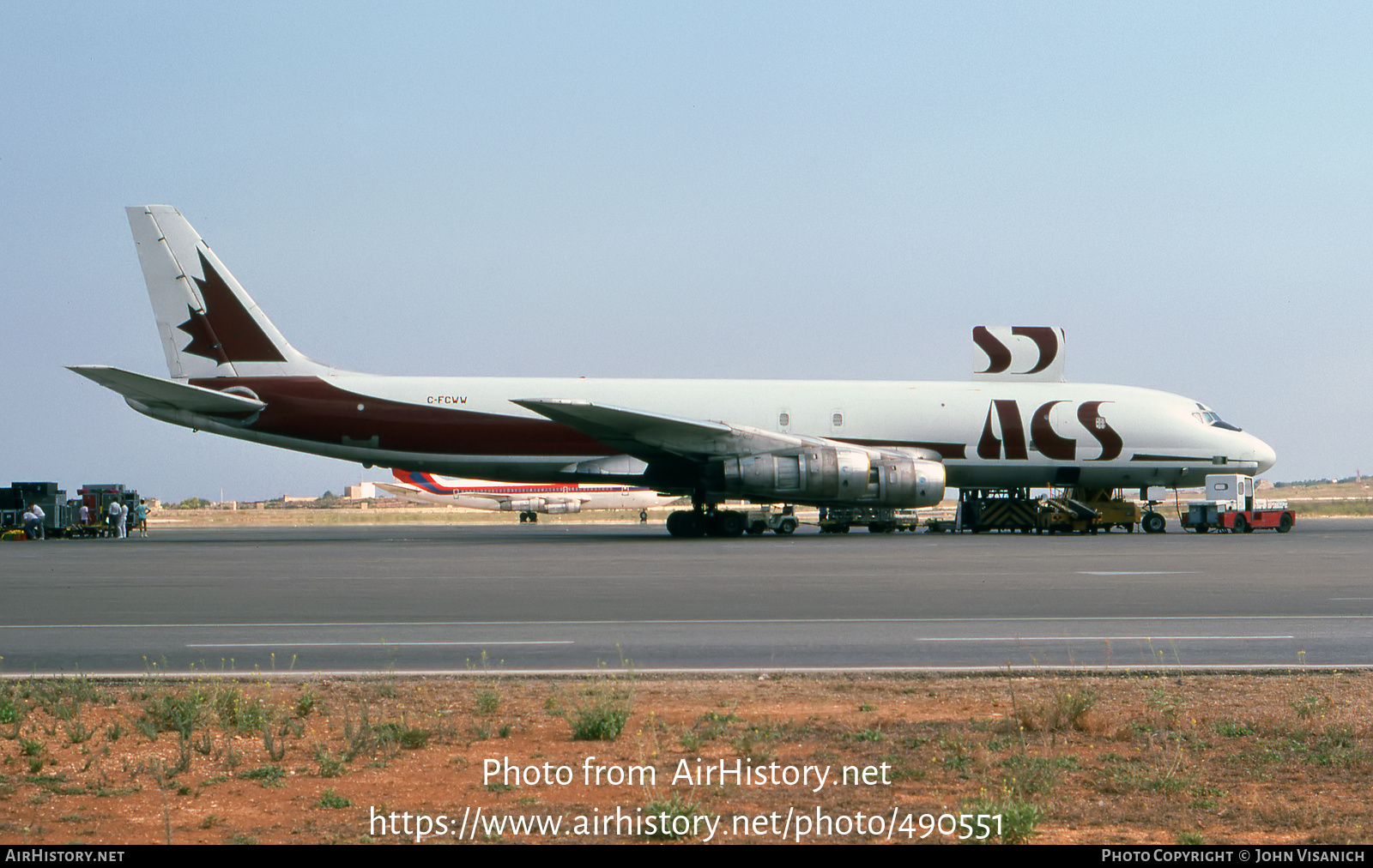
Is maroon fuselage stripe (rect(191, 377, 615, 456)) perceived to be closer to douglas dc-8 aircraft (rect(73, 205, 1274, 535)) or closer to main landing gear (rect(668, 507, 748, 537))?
douglas dc-8 aircraft (rect(73, 205, 1274, 535))

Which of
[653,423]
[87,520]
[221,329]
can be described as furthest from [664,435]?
[87,520]

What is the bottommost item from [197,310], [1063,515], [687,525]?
[687,525]

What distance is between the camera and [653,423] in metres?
27.0

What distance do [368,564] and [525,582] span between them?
4.66 meters

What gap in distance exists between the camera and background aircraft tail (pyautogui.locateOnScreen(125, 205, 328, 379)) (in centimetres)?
2869

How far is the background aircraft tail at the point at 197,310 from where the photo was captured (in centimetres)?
2869

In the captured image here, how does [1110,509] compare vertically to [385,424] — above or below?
below

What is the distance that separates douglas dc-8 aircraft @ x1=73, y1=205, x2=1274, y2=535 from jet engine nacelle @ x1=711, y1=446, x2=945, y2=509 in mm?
41

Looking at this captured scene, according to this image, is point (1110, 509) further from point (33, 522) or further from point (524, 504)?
point (524, 504)

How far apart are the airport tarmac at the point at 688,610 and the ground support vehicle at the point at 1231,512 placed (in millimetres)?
9174

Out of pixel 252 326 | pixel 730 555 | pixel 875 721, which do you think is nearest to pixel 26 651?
pixel 875 721

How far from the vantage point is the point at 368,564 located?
1944 centimetres

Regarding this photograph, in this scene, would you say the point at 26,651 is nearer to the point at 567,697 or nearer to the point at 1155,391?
the point at 567,697

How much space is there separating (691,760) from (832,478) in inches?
874
